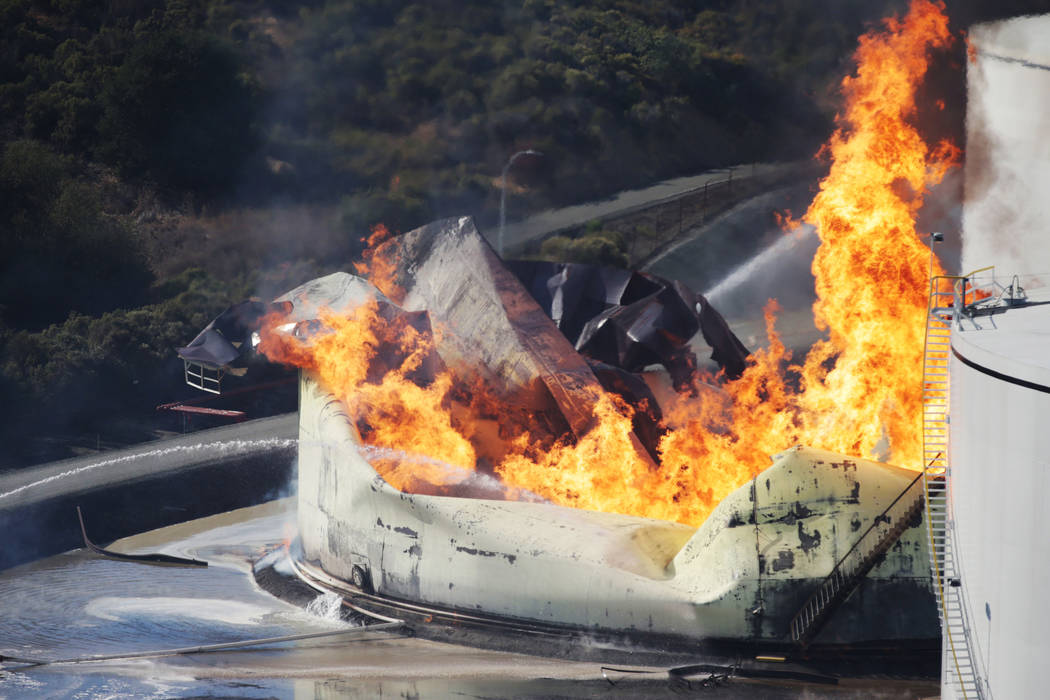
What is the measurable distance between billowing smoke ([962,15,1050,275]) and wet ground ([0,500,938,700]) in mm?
15270

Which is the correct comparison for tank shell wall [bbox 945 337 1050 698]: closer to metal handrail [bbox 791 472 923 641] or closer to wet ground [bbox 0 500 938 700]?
metal handrail [bbox 791 472 923 641]

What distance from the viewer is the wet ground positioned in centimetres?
2530

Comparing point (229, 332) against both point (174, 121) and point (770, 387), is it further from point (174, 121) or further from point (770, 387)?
point (174, 121)

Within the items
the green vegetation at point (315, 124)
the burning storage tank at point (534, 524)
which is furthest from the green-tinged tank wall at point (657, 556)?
the green vegetation at point (315, 124)

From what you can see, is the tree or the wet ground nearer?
the wet ground

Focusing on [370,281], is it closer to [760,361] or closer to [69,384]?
[760,361]

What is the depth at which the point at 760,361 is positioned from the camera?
1336 inches

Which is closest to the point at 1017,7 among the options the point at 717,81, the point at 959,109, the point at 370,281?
the point at 370,281

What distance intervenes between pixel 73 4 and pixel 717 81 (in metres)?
44.0

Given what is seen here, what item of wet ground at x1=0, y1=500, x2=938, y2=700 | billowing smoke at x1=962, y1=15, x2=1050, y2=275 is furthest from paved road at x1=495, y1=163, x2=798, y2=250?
wet ground at x1=0, y1=500, x2=938, y2=700

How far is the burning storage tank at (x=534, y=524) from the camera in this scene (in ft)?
80.5

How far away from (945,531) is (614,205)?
56953 mm

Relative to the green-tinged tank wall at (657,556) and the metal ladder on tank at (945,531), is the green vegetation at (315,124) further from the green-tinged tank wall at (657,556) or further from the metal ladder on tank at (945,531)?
the metal ladder on tank at (945,531)

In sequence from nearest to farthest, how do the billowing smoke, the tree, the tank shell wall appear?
the tank shell wall, the billowing smoke, the tree
